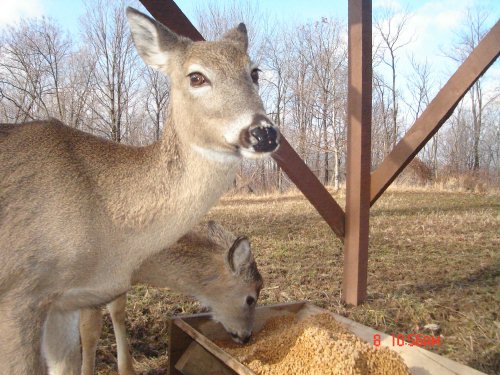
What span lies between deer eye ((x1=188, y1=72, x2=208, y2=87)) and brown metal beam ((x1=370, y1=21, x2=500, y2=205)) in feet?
8.55

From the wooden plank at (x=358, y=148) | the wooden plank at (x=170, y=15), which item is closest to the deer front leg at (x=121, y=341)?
the wooden plank at (x=358, y=148)

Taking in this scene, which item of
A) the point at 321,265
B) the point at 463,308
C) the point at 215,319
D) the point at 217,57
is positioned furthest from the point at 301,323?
the point at 321,265

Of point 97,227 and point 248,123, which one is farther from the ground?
point 248,123

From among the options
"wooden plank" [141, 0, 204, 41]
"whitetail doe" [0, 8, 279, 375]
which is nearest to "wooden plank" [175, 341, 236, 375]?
"whitetail doe" [0, 8, 279, 375]

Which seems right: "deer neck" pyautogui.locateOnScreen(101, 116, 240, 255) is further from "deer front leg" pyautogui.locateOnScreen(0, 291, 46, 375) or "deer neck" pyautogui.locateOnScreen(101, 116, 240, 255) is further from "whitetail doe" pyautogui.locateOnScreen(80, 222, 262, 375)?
"whitetail doe" pyautogui.locateOnScreen(80, 222, 262, 375)

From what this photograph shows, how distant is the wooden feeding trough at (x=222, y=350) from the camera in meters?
3.28

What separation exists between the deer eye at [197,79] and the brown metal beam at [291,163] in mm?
1316

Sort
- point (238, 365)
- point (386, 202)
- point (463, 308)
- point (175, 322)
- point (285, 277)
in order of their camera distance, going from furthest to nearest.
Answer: point (386, 202)
point (285, 277)
point (463, 308)
point (175, 322)
point (238, 365)

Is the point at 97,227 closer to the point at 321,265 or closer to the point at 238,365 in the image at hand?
the point at 238,365

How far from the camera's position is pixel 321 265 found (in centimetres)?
687

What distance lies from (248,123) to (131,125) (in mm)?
28693

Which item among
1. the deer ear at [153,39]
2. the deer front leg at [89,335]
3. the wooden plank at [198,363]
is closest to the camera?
the deer ear at [153,39]

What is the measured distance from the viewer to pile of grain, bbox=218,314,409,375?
324 centimetres

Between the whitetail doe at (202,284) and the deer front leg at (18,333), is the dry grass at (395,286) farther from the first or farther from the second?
the deer front leg at (18,333)
